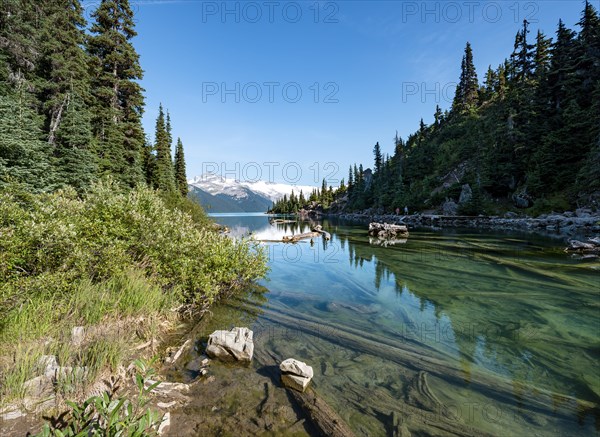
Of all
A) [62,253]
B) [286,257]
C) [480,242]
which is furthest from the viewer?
[480,242]

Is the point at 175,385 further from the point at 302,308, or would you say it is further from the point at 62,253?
the point at 302,308

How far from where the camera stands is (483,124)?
232 ft

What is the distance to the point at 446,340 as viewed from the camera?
8055 millimetres

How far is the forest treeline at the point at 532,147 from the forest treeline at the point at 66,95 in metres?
52.8

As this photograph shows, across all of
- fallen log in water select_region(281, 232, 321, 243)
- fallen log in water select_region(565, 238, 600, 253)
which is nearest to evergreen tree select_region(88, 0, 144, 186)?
fallen log in water select_region(281, 232, 321, 243)

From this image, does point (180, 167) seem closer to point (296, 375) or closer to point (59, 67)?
point (59, 67)

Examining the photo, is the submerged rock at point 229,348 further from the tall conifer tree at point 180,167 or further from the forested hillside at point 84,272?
the tall conifer tree at point 180,167

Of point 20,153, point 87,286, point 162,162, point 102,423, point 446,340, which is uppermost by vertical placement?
point 162,162

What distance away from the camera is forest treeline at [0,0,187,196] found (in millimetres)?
17906

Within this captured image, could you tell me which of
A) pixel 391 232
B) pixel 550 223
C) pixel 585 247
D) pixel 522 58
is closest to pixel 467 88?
pixel 522 58

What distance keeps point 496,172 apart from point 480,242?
101 ft

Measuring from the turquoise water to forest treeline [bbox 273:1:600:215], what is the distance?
31.1 meters

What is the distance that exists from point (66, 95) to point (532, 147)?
2519 inches

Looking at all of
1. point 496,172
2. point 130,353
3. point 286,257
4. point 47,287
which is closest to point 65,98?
point 286,257
